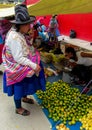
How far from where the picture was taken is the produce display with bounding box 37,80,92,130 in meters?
2.73

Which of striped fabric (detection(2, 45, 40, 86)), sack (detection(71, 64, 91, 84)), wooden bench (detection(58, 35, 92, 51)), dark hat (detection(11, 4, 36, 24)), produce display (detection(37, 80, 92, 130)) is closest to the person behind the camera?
dark hat (detection(11, 4, 36, 24))

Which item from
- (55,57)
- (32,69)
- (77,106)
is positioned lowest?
(77,106)

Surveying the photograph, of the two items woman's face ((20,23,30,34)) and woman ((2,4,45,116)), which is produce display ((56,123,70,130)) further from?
woman's face ((20,23,30,34))

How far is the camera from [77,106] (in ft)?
9.62

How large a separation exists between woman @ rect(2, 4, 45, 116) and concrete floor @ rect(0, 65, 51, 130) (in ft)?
0.37

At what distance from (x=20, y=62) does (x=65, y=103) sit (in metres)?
0.93

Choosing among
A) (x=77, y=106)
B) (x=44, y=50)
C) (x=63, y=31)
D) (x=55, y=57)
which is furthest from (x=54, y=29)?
(x=77, y=106)

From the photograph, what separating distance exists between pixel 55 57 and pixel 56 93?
4.57ft

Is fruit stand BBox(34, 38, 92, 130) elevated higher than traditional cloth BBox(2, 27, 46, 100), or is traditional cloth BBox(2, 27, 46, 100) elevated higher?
traditional cloth BBox(2, 27, 46, 100)

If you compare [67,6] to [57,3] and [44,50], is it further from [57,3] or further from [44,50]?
[44,50]

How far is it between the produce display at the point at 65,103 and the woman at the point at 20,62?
36 centimetres

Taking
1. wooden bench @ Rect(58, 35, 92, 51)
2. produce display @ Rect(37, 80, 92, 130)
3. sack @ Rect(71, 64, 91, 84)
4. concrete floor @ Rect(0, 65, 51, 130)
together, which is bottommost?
concrete floor @ Rect(0, 65, 51, 130)

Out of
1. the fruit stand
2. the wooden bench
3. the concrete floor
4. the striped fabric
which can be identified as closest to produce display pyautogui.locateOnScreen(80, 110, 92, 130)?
the fruit stand

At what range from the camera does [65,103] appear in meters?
3.02
